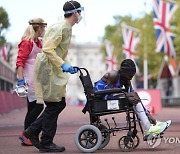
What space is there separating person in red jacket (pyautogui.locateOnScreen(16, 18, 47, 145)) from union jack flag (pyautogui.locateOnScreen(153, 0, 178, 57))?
25.5 metres

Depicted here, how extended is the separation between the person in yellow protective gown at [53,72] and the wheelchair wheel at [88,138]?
0.29m

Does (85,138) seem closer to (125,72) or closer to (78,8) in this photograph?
(125,72)

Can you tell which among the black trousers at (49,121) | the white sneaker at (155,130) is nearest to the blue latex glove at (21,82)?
the black trousers at (49,121)

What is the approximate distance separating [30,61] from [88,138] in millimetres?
1727

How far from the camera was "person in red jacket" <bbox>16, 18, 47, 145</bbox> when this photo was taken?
7.51 metres

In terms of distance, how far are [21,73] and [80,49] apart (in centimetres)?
15796

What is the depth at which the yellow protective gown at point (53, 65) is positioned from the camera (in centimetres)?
640

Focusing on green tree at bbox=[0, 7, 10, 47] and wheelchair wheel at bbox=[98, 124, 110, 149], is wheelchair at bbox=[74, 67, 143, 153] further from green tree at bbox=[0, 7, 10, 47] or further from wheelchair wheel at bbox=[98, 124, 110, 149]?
green tree at bbox=[0, 7, 10, 47]

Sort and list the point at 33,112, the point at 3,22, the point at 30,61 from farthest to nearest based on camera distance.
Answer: the point at 3,22, the point at 30,61, the point at 33,112

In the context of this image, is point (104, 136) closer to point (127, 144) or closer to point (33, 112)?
point (127, 144)

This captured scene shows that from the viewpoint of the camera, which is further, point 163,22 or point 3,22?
point 3,22

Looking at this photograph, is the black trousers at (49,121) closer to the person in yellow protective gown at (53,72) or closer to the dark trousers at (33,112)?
the person in yellow protective gown at (53,72)

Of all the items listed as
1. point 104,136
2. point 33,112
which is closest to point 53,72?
point 104,136

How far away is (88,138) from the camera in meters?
6.46
